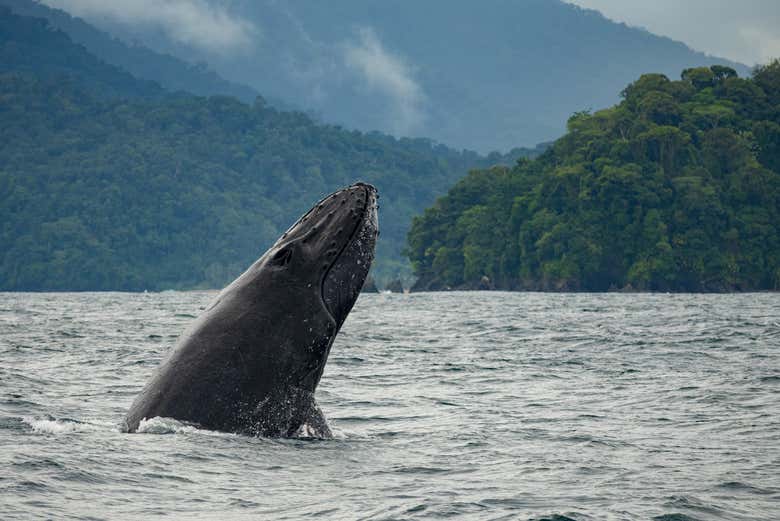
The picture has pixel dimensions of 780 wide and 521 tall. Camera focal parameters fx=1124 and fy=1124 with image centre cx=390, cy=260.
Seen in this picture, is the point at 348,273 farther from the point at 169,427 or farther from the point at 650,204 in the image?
the point at 650,204

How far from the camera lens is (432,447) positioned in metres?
10.8

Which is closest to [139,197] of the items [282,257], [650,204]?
[650,204]

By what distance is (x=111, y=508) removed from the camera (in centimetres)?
735

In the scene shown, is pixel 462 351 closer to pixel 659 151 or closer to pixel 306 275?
pixel 306 275

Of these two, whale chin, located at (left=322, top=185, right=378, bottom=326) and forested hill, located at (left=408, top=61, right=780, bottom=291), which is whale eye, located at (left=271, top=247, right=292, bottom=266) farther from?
forested hill, located at (left=408, top=61, right=780, bottom=291)

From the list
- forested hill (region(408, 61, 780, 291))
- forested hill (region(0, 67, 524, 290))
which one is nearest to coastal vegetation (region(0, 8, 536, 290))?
forested hill (region(0, 67, 524, 290))

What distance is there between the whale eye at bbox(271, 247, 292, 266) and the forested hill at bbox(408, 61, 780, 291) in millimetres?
90878

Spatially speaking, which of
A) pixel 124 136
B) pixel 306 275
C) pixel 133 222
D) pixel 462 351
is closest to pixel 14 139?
pixel 124 136

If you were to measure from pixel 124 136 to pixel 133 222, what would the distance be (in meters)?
28.7

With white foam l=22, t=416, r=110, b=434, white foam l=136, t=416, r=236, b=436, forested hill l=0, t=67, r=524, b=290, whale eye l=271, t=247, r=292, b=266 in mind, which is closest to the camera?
white foam l=136, t=416, r=236, b=436

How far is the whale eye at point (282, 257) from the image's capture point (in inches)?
366

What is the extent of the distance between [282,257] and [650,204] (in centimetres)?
9614

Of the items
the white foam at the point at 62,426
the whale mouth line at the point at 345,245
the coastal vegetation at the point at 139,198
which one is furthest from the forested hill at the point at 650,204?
the whale mouth line at the point at 345,245

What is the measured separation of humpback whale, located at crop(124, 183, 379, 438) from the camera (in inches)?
349
